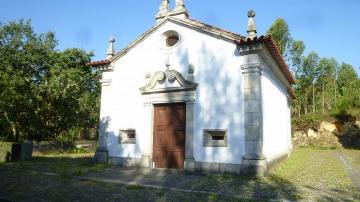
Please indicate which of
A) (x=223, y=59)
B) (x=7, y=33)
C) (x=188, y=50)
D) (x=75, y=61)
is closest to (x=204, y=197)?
(x=223, y=59)

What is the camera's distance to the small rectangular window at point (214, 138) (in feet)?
32.6

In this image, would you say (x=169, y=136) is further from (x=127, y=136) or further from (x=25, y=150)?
(x=25, y=150)

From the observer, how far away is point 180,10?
11555 mm

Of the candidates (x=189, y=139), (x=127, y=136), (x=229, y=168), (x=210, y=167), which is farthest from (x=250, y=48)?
(x=127, y=136)

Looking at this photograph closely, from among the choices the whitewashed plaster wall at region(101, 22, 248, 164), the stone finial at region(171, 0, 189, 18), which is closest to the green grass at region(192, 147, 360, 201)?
the whitewashed plaster wall at region(101, 22, 248, 164)

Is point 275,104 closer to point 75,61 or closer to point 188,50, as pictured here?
point 188,50

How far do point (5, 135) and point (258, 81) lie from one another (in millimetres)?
15078

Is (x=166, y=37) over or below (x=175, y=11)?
below

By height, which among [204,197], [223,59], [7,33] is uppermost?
[7,33]

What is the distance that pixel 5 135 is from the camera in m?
17.4

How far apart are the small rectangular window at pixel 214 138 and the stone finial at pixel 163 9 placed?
5056mm

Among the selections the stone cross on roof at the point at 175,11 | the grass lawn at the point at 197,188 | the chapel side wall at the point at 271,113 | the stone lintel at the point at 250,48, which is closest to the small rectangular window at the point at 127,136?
the grass lawn at the point at 197,188

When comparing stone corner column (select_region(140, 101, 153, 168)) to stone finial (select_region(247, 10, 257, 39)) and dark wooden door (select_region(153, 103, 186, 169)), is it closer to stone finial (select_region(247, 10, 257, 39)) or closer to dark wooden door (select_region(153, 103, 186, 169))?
dark wooden door (select_region(153, 103, 186, 169))

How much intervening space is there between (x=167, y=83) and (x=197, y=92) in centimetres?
130
